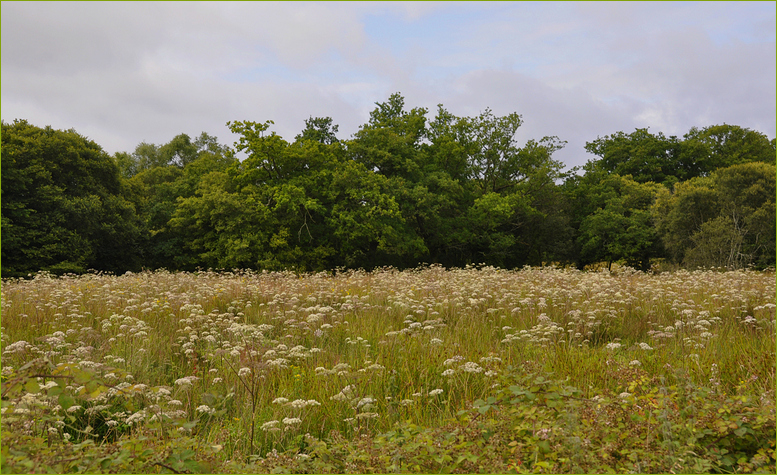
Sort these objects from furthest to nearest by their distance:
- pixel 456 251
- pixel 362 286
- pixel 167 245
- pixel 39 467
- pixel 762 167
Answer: pixel 456 251 → pixel 167 245 → pixel 762 167 → pixel 362 286 → pixel 39 467

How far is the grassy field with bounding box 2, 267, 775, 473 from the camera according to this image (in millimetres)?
2826

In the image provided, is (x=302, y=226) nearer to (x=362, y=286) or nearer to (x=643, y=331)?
(x=362, y=286)

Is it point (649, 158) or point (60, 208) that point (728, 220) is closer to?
point (649, 158)

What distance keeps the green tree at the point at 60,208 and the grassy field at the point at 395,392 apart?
19.2 meters

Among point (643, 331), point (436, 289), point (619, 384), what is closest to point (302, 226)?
point (436, 289)

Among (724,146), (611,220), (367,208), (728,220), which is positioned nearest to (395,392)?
(367,208)

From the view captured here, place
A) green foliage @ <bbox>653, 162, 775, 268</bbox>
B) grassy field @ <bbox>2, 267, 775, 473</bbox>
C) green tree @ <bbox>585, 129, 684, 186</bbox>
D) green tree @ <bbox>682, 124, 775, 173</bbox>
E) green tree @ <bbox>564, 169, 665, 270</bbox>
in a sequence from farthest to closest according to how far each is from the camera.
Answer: green tree @ <bbox>585, 129, 684, 186</bbox>, green tree @ <bbox>682, 124, 775, 173</bbox>, green tree @ <bbox>564, 169, 665, 270</bbox>, green foliage @ <bbox>653, 162, 775, 268</bbox>, grassy field @ <bbox>2, 267, 775, 473</bbox>

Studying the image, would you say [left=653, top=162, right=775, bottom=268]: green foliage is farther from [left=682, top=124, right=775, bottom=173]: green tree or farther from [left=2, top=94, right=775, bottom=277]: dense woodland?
[left=682, top=124, right=775, bottom=173]: green tree

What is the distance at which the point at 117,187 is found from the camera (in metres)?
30.7

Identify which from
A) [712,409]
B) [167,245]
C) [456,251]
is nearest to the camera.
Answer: [712,409]

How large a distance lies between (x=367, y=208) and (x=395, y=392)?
2135cm

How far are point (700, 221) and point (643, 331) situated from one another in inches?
1009

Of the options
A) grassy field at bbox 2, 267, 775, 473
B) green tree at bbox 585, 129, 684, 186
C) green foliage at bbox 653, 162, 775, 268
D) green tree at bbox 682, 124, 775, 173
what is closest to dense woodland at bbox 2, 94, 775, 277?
green foliage at bbox 653, 162, 775, 268

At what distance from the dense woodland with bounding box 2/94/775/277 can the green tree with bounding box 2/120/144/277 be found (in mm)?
93
